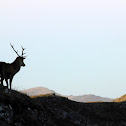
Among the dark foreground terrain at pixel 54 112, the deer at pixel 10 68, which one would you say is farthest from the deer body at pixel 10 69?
the dark foreground terrain at pixel 54 112

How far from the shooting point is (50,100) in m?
25.7

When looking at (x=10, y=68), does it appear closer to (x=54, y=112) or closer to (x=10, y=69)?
(x=10, y=69)

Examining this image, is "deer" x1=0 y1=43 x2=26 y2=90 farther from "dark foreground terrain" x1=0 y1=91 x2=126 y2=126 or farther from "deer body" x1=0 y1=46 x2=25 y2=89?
"dark foreground terrain" x1=0 y1=91 x2=126 y2=126

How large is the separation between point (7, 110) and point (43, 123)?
8.20 feet

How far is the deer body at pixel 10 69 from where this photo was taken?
20.8 m

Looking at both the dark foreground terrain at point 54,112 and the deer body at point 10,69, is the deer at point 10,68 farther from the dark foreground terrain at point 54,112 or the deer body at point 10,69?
the dark foreground terrain at point 54,112

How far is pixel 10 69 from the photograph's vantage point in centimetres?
2117

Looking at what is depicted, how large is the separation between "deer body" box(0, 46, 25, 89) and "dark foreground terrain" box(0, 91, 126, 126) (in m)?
2.45

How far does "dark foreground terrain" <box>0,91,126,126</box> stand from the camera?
16.2 meters

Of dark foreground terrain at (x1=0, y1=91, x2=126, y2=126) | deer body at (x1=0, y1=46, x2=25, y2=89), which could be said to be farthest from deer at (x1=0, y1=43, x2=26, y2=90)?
dark foreground terrain at (x1=0, y1=91, x2=126, y2=126)

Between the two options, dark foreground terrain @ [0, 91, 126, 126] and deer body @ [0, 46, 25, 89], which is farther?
deer body @ [0, 46, 25, 89]

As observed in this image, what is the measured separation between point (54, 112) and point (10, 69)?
4.90 m

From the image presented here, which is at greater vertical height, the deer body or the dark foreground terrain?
the deer body

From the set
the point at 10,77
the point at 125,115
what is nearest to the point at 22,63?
the point at 10,77
